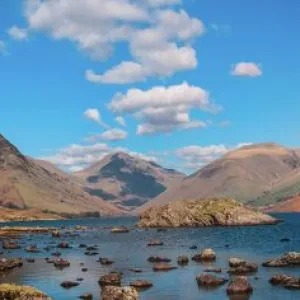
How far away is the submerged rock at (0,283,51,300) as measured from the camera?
2201 inches

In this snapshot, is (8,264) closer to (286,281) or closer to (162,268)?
(162,268)

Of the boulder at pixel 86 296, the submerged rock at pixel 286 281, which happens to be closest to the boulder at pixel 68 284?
the boulder at pixel 86 296

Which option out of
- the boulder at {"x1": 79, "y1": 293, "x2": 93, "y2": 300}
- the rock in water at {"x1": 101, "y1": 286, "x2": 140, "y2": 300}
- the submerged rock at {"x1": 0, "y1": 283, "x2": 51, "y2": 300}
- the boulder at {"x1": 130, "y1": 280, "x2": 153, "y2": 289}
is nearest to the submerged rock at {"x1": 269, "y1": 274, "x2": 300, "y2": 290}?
the boulder at {"x1": 130, "y1": 280, "x2": 153, "y2": 289}

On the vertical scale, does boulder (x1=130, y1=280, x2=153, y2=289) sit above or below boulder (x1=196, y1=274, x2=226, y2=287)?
below

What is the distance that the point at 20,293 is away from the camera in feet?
188

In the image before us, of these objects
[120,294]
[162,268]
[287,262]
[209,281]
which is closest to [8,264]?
[162,268]

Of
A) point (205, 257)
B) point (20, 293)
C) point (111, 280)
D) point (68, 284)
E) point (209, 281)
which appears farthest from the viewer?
point (205, 257)

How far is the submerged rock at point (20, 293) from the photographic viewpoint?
55906 millimetres

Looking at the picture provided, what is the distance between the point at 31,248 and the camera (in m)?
148

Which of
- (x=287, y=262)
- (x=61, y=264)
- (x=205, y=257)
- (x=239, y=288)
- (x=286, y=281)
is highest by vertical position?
(x=287, y=262)

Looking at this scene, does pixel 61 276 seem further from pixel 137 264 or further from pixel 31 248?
pixel 31 248

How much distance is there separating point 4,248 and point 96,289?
3446 inches

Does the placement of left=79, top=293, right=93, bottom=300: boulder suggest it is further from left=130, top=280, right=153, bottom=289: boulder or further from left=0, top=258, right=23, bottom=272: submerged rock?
left=0, top=258, right=23, bottom=272: submerged rock

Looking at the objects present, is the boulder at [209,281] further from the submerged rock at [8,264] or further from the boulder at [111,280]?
the submerged rock at [8,264]
